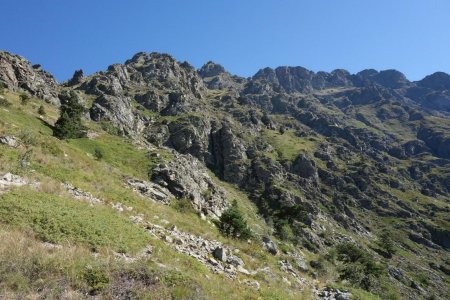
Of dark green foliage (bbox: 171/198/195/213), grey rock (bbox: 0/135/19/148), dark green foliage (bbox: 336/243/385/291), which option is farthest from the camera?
dark green foliage (bbox: 336/243/385/291)

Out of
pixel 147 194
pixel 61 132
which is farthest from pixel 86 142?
pixel 147 194

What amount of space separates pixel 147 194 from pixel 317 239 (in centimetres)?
11451

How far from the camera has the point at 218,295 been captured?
1653cm

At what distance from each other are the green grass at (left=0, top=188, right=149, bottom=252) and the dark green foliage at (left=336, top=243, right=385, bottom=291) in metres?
32.6

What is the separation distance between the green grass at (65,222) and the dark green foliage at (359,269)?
32.6 meters

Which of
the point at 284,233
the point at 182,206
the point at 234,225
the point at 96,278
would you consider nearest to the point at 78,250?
the point at 96,278

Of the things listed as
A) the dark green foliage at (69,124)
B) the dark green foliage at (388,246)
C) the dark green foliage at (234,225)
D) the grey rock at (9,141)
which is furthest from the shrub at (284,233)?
the grey rock at (9,141)

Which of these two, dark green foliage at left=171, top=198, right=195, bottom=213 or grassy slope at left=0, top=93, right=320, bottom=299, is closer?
grassy slope at left=0, top=93, right=320, bottom=299

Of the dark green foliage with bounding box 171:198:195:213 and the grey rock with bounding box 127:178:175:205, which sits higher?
the grey rock with bounding box 127:178:175:205

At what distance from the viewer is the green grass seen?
1666 cm

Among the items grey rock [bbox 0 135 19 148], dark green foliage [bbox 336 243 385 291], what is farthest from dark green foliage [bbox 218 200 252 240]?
grey rock [bbox 0 135 19 148]

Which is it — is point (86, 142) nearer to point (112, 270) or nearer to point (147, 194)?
point (147, 194)

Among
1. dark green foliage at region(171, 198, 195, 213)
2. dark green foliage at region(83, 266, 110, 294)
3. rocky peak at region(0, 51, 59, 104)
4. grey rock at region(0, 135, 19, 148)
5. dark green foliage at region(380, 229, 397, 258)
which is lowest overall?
dark green foliage at region(380, 229, 397, 258)

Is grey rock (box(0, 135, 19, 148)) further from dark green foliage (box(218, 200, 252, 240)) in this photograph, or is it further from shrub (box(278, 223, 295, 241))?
shrub (box(278, 223, 295, 241))
